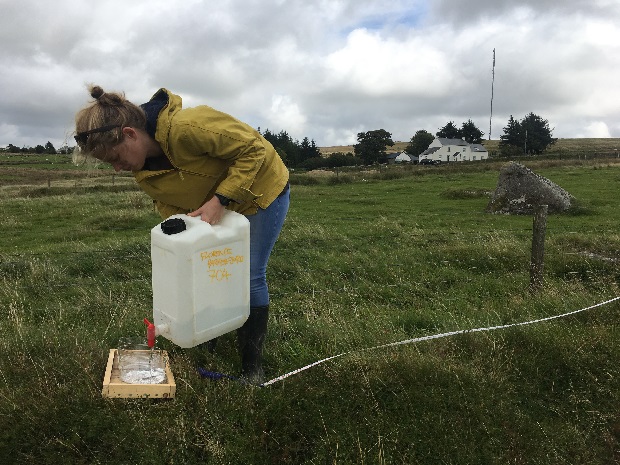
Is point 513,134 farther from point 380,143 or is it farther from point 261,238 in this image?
point 261,238

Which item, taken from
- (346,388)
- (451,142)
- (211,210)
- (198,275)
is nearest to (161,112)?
(211,210)

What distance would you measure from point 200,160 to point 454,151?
8260 cm

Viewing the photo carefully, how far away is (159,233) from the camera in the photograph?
2.65 m

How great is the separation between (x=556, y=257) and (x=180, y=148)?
5943mm

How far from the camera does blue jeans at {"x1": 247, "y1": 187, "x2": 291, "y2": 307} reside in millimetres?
3000

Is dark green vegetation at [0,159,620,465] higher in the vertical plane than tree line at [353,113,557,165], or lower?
lower

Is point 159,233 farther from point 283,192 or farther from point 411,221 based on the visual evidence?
point 411,221


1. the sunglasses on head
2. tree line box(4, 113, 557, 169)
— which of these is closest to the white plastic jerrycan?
the sunglasses on head

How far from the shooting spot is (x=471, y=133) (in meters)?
90.1

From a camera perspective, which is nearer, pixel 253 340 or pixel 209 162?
pixel 209 162

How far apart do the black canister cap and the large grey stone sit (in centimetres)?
1399

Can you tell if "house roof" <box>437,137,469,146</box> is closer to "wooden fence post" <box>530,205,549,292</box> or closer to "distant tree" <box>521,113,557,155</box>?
"distant tree" <box>521,113,557,155</box>

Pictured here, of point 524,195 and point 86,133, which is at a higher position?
point 86,133

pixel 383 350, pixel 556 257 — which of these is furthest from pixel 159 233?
pixel 556 257
